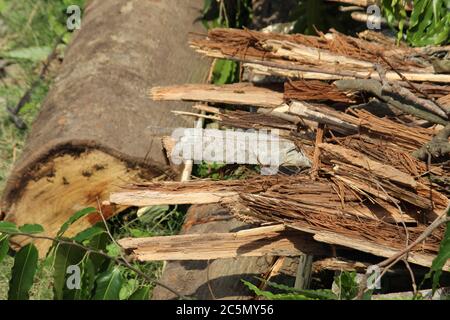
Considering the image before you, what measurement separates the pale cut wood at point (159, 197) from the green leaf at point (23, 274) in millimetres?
636

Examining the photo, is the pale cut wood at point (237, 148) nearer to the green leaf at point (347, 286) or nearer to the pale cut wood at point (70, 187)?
the pale cut wood at point (70, 187)

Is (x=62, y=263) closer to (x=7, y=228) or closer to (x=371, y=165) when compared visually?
(x=7, y=228)

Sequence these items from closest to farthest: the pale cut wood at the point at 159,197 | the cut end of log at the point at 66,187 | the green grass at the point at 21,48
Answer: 1. the pale cut wood at the point at 159,197
2. the cut end of log at the point at 66,187
3. the green grass at the point at 21,48

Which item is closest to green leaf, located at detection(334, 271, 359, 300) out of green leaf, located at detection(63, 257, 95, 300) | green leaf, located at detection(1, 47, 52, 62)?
green leaf, located at detection(63, 257, 95, 300)

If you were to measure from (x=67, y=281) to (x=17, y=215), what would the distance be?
1628mm

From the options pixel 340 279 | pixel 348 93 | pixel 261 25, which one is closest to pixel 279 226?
pixel 340 279

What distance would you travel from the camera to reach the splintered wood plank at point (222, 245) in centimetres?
382

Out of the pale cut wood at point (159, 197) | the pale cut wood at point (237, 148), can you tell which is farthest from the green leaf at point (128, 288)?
the pale cut wood at point (159, 197)

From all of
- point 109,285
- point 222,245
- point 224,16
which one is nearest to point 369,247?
point 222,245

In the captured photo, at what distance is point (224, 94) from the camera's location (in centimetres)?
468

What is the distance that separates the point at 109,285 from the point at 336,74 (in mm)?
1593

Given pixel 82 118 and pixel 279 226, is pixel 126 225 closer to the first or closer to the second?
pixel 82 118

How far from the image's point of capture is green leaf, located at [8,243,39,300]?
3455mm

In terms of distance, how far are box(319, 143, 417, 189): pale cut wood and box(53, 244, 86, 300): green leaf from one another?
1.20 meters
